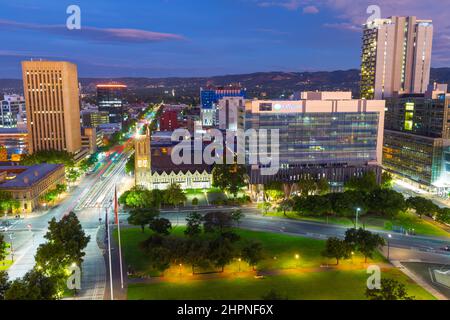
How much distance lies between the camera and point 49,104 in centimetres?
12600

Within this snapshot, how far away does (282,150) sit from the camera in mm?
101312

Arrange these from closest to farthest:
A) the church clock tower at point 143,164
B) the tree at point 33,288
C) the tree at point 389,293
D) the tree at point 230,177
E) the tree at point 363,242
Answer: the tree at point 33,288, the tree at point 389,293, the tree at point 363,242, the tree at point 230,177, the church clock tower at point 143,164

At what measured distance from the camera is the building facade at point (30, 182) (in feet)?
270

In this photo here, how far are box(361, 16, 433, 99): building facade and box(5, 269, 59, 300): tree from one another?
499 feet

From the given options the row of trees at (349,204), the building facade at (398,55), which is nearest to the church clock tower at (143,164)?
the row of trees at (349,204)

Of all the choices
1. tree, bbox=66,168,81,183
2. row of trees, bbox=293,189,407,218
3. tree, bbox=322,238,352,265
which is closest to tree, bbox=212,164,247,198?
row of trees, bbox=293,189,407,218

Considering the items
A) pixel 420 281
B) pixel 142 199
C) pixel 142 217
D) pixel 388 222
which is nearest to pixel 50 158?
pixel 142 199

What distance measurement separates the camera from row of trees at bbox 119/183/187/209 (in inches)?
3209

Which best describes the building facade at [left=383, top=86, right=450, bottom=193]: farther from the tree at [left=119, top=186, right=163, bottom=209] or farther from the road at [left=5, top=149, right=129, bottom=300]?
the road at [left=5, top=149, right=129, bottom=300]

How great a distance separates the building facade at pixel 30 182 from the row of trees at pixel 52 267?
29.4m

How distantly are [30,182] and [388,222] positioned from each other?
7737 cm

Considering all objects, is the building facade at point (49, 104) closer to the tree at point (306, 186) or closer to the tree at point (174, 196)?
the tree at point (174, 196)
